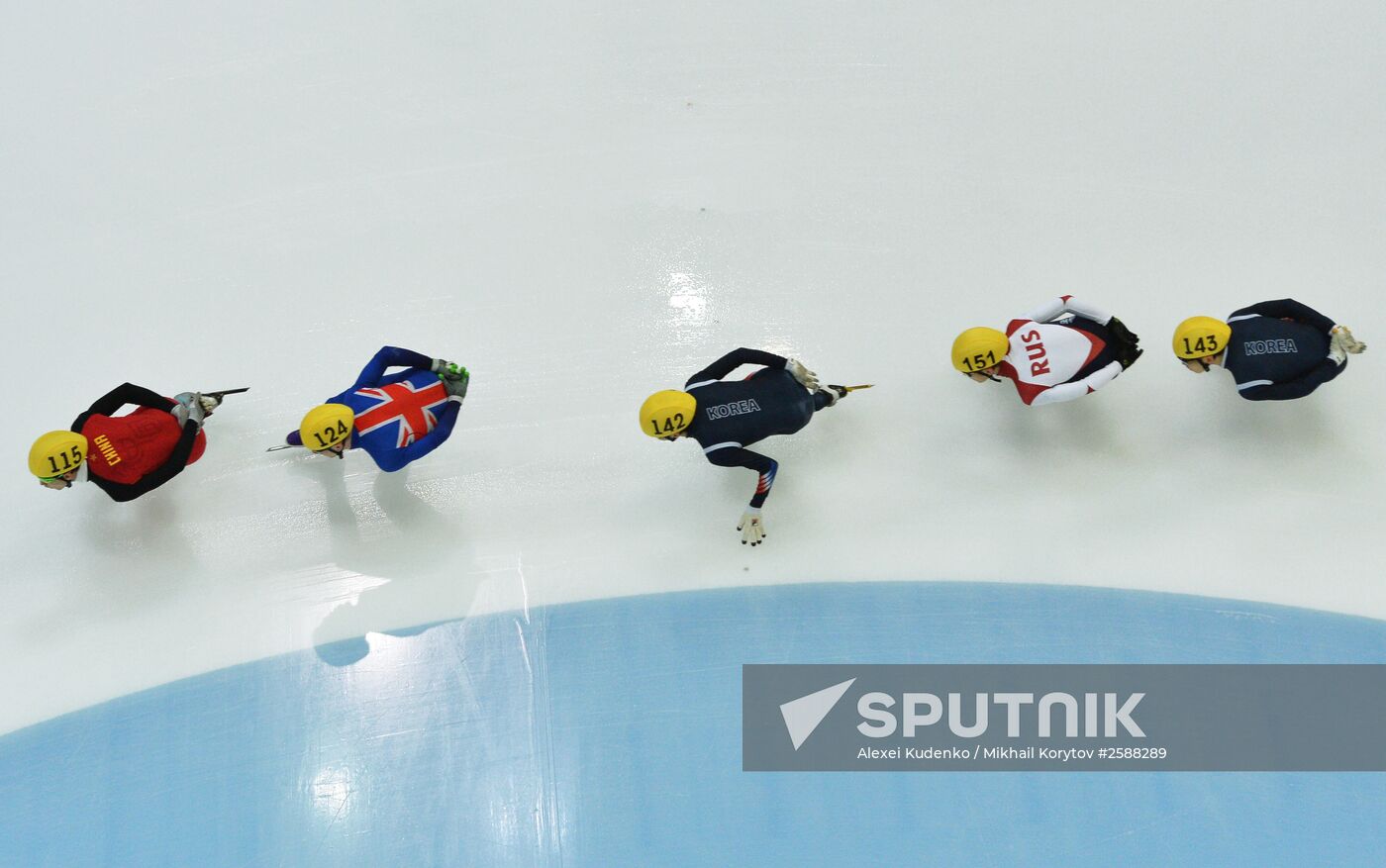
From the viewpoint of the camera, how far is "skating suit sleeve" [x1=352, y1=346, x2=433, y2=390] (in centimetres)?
436

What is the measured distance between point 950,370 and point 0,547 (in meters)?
4.69

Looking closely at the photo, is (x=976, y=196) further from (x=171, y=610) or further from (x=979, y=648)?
(x=171, y=610)

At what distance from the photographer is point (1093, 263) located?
5016 millimetres

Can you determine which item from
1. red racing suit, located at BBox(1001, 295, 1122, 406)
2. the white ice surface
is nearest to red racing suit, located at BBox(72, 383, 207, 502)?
the white ice surface

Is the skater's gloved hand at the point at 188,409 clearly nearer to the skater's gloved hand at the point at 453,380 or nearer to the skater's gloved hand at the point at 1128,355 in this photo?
the skater's gloved hand at the point at 453,380

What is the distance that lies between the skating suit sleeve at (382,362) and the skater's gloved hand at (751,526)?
5.32 ft

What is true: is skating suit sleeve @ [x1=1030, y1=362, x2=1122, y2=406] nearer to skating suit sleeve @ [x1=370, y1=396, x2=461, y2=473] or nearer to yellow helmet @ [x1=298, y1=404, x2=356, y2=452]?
skating suit sleeve @ [x1=370, y1=396, x2=461, y2=473]

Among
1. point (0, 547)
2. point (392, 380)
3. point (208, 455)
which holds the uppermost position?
point (392, 380)

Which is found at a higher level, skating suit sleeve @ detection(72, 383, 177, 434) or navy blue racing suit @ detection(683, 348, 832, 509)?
skating suit sleeve @ detection(72, 383, 177, 434)

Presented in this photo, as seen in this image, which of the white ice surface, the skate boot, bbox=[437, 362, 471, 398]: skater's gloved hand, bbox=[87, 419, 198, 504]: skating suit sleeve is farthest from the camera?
the white ice surface

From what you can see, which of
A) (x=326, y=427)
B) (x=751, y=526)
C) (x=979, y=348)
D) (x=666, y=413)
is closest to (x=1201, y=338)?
(x=979, y=348)

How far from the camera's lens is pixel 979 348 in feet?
13.7

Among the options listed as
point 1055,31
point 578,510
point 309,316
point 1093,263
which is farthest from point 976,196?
point 309,316

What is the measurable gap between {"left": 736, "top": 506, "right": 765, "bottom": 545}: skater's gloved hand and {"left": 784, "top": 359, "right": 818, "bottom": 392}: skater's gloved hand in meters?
0.60
